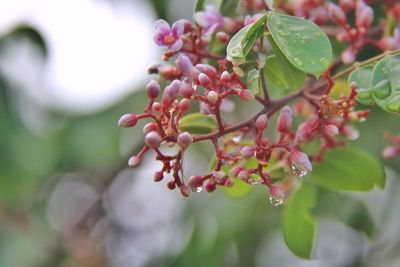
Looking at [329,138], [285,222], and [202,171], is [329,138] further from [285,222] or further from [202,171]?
[202,171]

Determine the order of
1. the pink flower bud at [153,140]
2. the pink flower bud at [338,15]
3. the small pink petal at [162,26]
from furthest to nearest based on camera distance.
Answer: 1. the pink flower bud at [338,15]
2. the small pink petal at [162,26]
3. the pink flower bud at [153,140]

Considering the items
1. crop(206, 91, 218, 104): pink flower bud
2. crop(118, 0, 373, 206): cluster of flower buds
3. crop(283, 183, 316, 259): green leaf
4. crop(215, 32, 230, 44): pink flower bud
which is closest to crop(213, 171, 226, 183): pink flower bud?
crop(118, 0, 373, 206): cluster of flower buds

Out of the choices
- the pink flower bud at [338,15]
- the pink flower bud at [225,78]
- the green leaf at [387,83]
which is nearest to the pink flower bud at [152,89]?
the pink flower bud at [225,78]

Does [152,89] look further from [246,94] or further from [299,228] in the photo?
[299,228]

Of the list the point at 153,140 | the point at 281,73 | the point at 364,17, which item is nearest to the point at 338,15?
the point at 364,17

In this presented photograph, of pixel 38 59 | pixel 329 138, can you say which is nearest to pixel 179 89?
pixel 329 138

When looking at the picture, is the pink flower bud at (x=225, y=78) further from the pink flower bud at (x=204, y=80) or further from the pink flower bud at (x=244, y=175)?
the pink flower bud at (x=244, y=175)
